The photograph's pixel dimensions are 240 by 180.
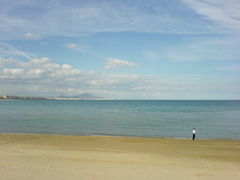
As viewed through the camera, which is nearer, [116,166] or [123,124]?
[116,166]

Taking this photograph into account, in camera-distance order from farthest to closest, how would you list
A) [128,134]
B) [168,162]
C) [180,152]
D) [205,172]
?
[128,134], [180,152], [168,162], [205,172]

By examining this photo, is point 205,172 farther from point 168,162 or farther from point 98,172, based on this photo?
point 98,172

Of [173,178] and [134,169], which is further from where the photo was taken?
[134,169]

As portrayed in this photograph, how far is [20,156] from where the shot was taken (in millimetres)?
14531

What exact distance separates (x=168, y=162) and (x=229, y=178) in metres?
3.56

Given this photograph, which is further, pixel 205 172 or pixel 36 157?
pixel 36 157

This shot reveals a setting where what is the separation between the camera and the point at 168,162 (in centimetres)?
1398

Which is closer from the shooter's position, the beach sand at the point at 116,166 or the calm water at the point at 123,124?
the beach sand at the point at 116,166

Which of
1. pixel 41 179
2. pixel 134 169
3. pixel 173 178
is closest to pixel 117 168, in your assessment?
pixel 134 169

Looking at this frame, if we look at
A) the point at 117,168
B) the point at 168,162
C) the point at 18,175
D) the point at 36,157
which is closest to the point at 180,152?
the point at 168,162

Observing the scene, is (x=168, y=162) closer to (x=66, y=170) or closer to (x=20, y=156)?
(x=66, y=170)

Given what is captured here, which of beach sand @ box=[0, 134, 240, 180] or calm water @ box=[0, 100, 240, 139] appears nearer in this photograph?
beach sand @ box=[0, 134, 240, 180]

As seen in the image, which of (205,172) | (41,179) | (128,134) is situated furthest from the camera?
(128,134)

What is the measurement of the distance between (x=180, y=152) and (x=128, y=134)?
12.1 meters
